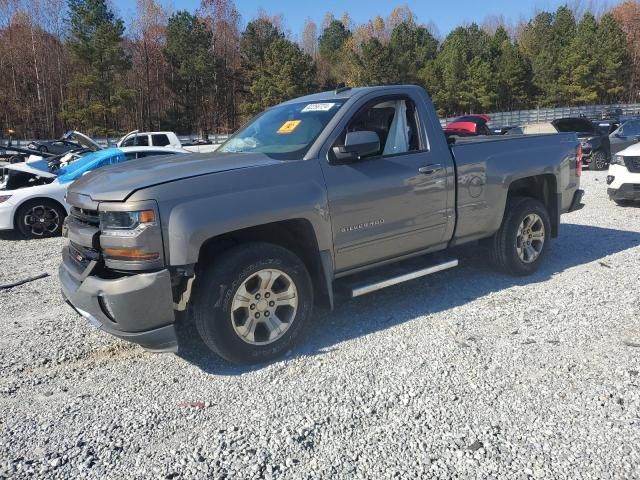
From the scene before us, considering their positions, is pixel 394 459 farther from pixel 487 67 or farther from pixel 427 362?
pixel 487 67

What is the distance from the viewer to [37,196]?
9.09m

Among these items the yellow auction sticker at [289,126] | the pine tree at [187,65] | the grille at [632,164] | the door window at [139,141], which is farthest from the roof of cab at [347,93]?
the pine tree at [187,65]

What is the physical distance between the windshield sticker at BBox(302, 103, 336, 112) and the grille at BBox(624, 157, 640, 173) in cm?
692

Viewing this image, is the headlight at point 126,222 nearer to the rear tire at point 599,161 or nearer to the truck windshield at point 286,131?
the truck windshield at point 286,131

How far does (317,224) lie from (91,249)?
1583mm

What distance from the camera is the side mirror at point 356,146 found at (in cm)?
402

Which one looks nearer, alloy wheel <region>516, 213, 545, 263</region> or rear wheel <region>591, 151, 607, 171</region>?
alloy wheel <region>516, 213, 545, 263</region>

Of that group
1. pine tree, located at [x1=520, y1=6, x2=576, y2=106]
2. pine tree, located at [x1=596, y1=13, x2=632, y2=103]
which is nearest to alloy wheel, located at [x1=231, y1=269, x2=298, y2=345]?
pine tree, located at [x1=520, y1=6, x2=576, y2=106]

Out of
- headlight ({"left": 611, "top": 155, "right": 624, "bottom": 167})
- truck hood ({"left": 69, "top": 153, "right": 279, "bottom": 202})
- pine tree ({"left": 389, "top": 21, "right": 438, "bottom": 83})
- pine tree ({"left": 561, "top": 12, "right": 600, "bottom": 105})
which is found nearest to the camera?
truck hood ({"left": 69, "top": 153, "right": 279, "bottom": 202})

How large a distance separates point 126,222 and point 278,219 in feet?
3.30

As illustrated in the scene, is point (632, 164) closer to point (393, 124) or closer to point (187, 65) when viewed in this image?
point (393, 124)

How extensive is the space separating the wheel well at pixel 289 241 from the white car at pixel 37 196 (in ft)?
20.7

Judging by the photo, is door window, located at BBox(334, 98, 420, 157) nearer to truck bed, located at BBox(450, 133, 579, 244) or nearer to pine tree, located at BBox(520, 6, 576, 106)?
truck bed, located at BBox(450, 133, 579, 244)

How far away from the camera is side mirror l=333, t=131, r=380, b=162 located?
402 centimetres
